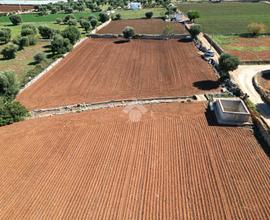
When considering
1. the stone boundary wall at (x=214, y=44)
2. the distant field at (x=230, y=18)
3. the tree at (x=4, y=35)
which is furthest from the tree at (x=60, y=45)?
the distant field at (x=230, y=18)

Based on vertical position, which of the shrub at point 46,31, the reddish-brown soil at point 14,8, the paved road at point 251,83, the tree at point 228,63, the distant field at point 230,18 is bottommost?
the reddish-brown soil at point 14,8

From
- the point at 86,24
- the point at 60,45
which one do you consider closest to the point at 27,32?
the point at 86,24

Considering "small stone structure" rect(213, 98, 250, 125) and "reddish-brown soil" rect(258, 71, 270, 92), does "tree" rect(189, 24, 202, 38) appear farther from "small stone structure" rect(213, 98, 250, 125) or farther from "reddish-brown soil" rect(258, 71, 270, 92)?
"small stone structure" rect(213, 98, 250, 125)

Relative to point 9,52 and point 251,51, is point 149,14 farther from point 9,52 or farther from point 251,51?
point 9,52

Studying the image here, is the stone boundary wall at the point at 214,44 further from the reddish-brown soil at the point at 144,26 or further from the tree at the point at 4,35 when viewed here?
the tree at the point at 4,35

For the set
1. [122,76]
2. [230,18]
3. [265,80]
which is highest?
[265,80]

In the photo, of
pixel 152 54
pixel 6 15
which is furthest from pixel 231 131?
pixel 6 15

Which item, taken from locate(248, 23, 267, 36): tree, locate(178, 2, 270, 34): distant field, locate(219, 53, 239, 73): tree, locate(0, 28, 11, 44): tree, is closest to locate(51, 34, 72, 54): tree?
locate(0, 28, 11, 44): tree
